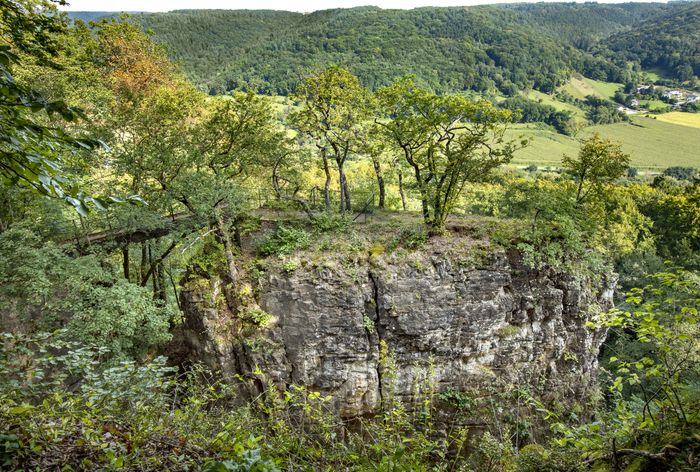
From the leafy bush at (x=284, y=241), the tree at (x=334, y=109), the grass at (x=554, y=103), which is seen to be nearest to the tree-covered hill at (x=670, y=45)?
the grass at (x=554, y=103)

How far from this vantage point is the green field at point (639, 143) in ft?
238

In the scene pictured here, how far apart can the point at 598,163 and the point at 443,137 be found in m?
7.77

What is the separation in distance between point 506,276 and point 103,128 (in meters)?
15.5

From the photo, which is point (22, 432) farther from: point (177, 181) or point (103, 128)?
point (103, 128)

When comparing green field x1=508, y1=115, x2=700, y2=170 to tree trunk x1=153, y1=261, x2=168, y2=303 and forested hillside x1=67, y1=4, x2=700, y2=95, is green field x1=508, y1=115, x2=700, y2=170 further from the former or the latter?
tree trunk x1=153, y1=261, x2=168, y2=303

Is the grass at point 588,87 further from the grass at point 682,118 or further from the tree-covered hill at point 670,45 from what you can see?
the tree-covered hill at point 670,45

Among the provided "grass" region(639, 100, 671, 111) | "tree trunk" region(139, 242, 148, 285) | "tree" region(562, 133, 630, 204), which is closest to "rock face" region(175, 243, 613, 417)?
"tree trunk" region(139, 242, 148, 285)

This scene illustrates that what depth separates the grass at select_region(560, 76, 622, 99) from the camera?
11394 centimetres

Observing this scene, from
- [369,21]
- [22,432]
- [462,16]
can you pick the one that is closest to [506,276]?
[22,432]

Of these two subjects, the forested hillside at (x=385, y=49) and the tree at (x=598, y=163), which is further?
the forested hillside at (x=385, y=49)

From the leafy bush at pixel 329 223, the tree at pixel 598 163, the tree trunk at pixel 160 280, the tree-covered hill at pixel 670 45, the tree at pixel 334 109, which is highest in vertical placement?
the tree-covered hill at pixel 670 45

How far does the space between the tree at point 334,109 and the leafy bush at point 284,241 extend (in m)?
3.68

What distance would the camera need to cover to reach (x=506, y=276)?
46.6 ft

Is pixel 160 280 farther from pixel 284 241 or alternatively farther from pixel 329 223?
pixel 329 223
